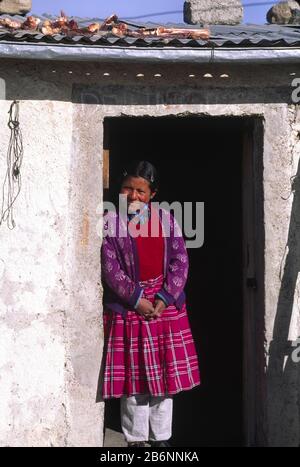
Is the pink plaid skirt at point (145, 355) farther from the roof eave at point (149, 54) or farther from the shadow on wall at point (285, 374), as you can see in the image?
the roof eave at point (149, 54)

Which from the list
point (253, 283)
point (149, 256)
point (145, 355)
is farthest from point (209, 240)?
point (145, 355)

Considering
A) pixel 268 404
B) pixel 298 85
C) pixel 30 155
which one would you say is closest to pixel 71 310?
pixel 30 155

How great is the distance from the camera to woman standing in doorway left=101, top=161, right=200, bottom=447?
5.20 m

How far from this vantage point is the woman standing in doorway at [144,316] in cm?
520

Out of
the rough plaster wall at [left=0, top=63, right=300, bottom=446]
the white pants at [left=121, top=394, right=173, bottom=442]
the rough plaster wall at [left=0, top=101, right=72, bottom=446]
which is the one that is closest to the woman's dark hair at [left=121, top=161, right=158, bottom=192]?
the rough plaster wall at [left=0, top=63, right=300, bottom=446]

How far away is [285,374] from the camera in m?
5.25

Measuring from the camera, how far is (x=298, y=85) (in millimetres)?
5312

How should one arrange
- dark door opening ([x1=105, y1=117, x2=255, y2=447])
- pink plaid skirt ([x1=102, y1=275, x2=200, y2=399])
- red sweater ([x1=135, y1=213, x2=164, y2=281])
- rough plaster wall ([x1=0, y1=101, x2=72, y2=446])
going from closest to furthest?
rough plaster wall ([x1=0, y1=101, x2=72, y2=446]) → pink plaid skirt ([x1=102, y1=275, x2=200, y2=399]) → red sweater ([x1=135, y1=213, x2=164, y2=281]) → dark door opening ([x1=105, y1=117, x2=255, y2=447])

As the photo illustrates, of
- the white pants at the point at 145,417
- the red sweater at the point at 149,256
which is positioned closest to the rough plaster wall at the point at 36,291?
the white pants at the point at 145,417

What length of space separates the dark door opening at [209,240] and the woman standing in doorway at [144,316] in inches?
65.1

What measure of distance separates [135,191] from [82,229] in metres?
0.49

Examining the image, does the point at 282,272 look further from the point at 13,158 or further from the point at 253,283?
the point at 13,158
